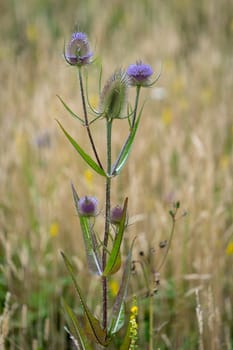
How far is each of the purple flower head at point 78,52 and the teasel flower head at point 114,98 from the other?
2.2 inches

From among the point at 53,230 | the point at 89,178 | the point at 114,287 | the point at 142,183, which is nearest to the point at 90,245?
the point at 114,287

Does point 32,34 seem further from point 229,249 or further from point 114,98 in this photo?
point 114,98

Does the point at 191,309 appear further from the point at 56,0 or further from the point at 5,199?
the point at 56,0

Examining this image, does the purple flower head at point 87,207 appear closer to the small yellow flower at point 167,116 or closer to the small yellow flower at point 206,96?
the small yellow flower at point 167,116

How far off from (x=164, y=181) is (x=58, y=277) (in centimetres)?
70

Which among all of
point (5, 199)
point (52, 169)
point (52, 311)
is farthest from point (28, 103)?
point (52, 311)

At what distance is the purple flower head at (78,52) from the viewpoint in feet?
3.66

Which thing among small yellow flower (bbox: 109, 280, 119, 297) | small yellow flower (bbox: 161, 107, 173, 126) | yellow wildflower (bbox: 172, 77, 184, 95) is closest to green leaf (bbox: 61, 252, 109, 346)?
small yellow flower (bbox: 109, 280, 119, 297)

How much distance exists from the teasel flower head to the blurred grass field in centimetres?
10

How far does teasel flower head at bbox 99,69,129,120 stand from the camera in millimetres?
1106

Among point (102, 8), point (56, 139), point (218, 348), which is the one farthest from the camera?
point (102, 8)

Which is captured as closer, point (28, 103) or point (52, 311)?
point (52, 311)

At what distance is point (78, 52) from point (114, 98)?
0.10 m

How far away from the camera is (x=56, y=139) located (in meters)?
3.01
